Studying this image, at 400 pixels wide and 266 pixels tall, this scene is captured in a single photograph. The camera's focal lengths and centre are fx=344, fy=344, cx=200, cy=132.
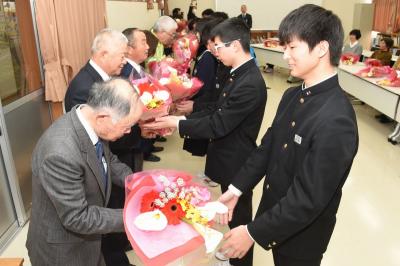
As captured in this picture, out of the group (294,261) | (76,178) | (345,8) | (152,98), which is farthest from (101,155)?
(345,8)

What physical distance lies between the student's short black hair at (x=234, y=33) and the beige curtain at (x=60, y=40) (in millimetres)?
1652

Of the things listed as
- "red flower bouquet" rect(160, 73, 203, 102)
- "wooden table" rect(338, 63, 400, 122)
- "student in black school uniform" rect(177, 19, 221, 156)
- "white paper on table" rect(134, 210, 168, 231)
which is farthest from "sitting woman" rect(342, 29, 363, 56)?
"white paper on table" rect(134, 210, 168, 231)

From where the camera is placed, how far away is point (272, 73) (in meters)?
10.2

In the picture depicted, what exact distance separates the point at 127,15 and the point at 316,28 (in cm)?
440

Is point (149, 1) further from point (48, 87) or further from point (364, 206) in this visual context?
point (364, 206)

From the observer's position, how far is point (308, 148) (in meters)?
1.23

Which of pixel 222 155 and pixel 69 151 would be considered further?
pixel 222 155

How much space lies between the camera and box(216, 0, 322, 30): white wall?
11.1 m

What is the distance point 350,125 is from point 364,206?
96.8 inches

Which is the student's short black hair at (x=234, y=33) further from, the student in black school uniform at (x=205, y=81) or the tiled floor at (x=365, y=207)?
the tiled floor at (x=365, y=207)

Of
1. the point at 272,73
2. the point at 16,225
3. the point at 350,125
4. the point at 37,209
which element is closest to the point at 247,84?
the point at 350,125

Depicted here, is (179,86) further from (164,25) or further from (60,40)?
(164,25)

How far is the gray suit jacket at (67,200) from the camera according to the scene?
48.6 inches

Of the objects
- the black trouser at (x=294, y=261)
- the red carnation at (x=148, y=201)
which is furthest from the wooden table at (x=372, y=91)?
the red carnation at (x=148, y=201)
